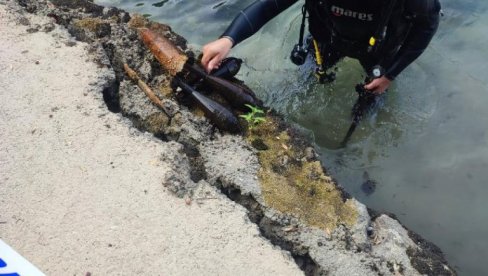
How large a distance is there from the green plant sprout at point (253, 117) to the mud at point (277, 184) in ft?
0.16

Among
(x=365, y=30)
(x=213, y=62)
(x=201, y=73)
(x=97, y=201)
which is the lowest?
(x=97, y=201)

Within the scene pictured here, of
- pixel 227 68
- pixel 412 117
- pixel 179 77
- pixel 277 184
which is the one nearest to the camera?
pixel 277 184

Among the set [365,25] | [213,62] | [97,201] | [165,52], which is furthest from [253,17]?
[97,201]

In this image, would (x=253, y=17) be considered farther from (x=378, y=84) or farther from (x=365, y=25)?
(x=378, y=84)

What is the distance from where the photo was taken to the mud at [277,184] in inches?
118

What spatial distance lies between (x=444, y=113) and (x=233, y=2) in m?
3.22

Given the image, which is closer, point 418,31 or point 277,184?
point 277,184

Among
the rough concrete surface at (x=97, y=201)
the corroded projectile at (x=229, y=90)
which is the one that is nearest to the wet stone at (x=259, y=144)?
the corroded projectile at (x=229, y=90)

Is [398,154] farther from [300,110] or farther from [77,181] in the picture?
[77,181]

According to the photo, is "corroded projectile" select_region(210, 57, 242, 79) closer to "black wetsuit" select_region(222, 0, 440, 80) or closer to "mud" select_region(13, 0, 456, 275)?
"black wetsuit" select_region(222, 0, 440, 80)

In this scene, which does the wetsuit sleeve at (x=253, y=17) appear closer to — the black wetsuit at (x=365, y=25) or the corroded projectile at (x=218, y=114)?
the black wetsuit at (x=365, y=25)

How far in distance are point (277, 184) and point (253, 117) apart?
691 millimetres

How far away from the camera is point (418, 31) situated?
370 centimetres

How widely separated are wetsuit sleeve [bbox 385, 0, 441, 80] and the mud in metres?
1.03
